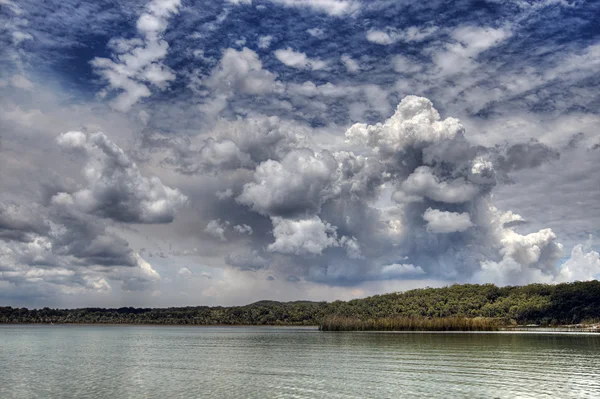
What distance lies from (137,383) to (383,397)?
26.7 m

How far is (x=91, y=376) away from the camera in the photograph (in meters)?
61.4

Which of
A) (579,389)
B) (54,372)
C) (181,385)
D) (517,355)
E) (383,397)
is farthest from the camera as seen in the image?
(517,355)

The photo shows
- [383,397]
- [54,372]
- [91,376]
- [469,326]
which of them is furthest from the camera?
[469,326]

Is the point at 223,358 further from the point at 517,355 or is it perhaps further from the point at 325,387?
the point at 517,355

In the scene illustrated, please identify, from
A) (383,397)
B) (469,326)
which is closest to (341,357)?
(383,397)

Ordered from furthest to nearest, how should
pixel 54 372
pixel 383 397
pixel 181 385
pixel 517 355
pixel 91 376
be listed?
pixel 517 355 → pixel 54 372 → pixel 91 376 → pixel 181 385 → pixel 383 397

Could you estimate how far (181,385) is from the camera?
53.6 m

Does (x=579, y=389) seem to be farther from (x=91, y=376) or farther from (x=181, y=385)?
(x=91, y=376)

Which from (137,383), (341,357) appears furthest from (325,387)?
(341,357)

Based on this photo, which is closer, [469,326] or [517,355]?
[517,355]

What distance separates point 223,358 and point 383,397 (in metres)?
47.0

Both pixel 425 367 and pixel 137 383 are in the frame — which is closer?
pixel 137 383

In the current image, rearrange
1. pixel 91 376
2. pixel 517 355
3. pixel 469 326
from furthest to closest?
1. pixel 469 326
2. pixel 517 355
3. pixel 91 376

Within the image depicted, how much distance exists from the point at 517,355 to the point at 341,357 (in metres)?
28.8
